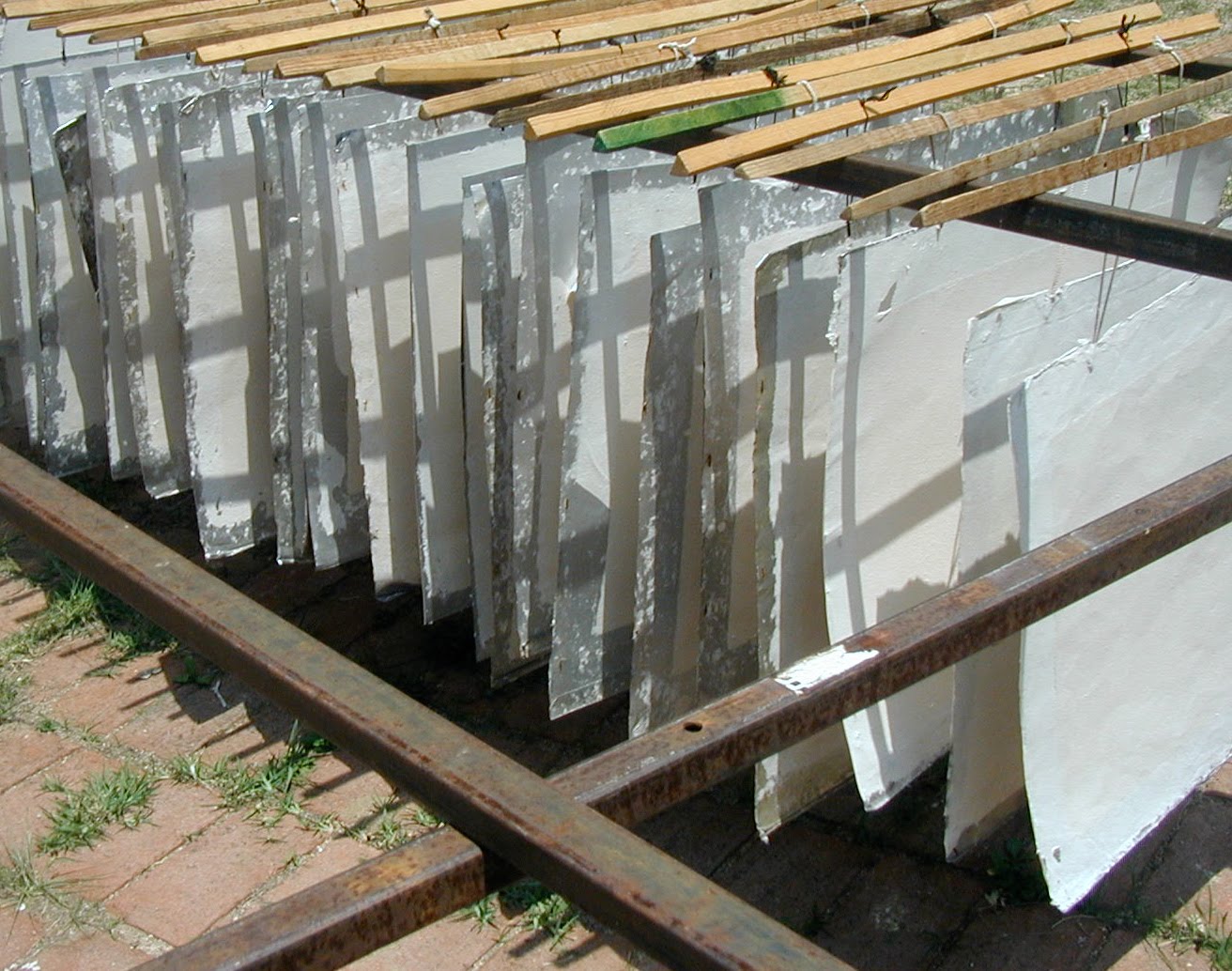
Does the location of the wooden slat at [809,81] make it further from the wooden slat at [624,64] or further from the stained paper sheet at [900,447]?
the stained paper sheet at [900,447]

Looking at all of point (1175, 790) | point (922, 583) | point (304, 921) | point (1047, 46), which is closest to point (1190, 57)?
point (1047, 46)

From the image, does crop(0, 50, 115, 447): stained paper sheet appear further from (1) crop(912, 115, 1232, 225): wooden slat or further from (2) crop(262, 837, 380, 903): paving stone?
(1) crop(912, 115, 1232, 225): wooden slat

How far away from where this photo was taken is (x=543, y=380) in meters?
2.65

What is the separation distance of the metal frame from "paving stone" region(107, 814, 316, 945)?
1289 mm

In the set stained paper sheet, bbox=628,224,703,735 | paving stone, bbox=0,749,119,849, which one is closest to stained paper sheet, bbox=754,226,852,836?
stained paper sheet, bbox=628,224,703,735

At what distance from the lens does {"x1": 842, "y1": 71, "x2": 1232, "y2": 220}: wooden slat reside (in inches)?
79.0

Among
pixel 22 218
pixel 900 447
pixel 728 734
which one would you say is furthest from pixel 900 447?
pixel 22 218

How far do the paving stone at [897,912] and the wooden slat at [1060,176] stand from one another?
123cm

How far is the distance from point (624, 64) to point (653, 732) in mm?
1637

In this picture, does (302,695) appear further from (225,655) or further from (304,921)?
(304,921)

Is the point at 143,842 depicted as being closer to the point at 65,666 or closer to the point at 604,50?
the point at 65,666

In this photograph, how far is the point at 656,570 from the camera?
256 cm

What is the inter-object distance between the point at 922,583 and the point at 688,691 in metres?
0.49

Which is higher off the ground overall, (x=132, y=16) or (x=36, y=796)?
(x=132, y=16)
